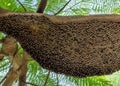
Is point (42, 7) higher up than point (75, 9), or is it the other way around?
point (42, 7)

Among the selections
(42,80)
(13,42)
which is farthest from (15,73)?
(42,80)

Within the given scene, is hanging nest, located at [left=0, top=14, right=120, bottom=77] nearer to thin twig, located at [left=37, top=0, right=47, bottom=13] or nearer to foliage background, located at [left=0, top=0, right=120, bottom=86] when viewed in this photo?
thin twig, located at [left=37, top=0, right=47, bottom=13]

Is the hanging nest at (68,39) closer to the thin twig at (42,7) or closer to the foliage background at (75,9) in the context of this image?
the thin twig at (42,7)

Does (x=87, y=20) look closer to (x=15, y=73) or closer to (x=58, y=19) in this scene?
(x=58, y=19)

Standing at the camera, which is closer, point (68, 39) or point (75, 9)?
point (68, 39)

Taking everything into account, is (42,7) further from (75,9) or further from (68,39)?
(75,9)

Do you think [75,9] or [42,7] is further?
[75,9]

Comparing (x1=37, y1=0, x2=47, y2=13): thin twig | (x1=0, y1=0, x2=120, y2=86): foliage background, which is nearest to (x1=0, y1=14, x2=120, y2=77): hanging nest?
(x1=37, y1=0, x2=47, y2=13): thin twig

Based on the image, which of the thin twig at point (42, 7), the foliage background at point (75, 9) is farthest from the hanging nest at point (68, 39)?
the foliage background at point (75, 9)

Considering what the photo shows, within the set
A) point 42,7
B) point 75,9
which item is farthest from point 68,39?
point 75,9
